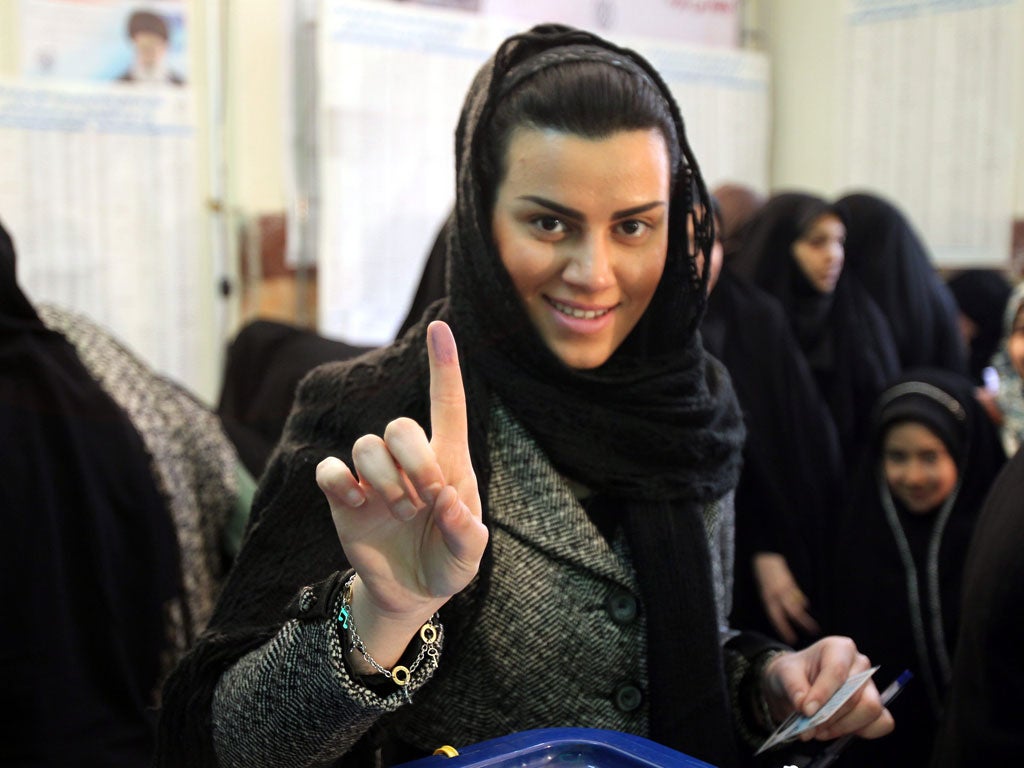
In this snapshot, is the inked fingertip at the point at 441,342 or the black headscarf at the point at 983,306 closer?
the inked fingertip at the point at 441,342

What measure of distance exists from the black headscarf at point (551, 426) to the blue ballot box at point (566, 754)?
0.70 ft

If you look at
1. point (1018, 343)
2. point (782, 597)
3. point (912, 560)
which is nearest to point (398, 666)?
point (782, 597)

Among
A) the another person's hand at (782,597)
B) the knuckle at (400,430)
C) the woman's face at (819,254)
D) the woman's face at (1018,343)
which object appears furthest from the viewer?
the woman's face at (819,254)

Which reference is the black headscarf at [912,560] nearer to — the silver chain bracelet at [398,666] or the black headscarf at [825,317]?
the black headscarf at [825,317]

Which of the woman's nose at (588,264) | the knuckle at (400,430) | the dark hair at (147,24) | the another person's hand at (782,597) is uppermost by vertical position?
the dark hair at (147,24)

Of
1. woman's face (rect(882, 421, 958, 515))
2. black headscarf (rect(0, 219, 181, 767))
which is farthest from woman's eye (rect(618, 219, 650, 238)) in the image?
woman's face (rect(882, 421, 958, 515))

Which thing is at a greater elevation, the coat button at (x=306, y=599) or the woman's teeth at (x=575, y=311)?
the woman's teeth at (x=575, y=311)

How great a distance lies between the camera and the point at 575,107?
37.4 inches

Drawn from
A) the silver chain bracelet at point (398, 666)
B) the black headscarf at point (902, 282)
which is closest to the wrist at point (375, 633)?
the silver chain bracelet at point (398, 666)

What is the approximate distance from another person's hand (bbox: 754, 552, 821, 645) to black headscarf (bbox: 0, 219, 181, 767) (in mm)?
849

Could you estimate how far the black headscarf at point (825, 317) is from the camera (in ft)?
8.75

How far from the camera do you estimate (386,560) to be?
73cm

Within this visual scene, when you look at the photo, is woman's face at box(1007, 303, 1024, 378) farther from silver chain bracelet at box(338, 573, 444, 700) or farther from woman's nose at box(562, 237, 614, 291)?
silver chain bracelet at box(338, 573, 444, 700)

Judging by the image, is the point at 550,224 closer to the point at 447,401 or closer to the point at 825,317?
the point at 447,401
